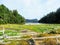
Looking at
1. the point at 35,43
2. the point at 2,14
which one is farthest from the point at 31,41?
the point at 2,14

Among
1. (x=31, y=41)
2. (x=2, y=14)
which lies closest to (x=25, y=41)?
(x=31, y=41)

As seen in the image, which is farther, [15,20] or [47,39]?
[15,20]

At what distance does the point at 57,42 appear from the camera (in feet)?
41.7

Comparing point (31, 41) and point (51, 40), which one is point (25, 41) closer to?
point (31, 41)

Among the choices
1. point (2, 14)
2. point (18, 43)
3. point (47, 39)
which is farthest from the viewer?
point (2, 14)

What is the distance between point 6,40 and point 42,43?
6.86 feet

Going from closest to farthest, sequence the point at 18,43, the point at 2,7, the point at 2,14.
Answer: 1. the point at 18,43
2. the point at 2,14
3. the point at 2,7

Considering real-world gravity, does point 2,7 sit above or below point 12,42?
above

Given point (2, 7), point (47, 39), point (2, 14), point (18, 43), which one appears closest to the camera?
point (18, 43)

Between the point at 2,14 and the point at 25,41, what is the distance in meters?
83.5

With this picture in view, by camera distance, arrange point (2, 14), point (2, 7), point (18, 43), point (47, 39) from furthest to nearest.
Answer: point (2, 7) < point (2, 14) < point (47, 39) < point (18, 43)

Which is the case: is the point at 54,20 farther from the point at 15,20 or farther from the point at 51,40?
the point at 51,40

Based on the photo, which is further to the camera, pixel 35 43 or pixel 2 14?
pixel 2 14

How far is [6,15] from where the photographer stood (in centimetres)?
9800
